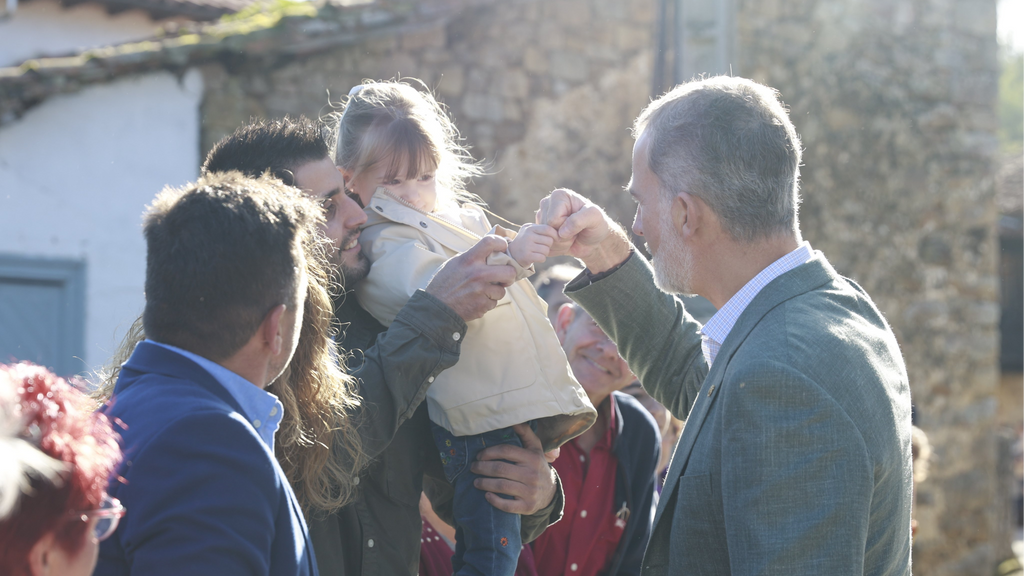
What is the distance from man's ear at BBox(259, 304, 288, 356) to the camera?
142 centimetres

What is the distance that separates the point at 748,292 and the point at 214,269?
46.8 inches

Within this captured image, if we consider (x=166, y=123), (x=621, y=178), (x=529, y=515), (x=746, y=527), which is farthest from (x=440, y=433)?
(x=621, y=178)

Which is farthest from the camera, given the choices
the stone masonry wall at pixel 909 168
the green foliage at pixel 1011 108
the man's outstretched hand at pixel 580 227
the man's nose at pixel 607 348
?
the green foliage at pixel 1011 108

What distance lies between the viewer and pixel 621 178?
7.40 m

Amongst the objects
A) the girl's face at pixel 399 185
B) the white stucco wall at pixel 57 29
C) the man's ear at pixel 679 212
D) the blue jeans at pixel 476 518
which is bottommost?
the blue jeans at pixel 476 518

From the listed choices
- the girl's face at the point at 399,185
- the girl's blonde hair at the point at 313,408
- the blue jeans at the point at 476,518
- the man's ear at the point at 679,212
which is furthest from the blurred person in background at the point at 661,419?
the girl's blonde hair at the point at 313,408

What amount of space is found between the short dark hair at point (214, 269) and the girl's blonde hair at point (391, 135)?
40.4 inches

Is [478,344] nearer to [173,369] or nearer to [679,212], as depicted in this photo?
[679,212]

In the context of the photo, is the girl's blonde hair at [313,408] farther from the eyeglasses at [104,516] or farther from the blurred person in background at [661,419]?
the blurred person in background at [661,419]

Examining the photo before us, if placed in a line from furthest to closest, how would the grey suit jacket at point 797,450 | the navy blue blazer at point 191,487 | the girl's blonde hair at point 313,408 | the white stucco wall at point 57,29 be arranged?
the white stucco wall at point 57,29 < the girl's blonde hair at point 313,408 < the grey suit jacket at point 797,450 < the navy blue blazer at point 191,487

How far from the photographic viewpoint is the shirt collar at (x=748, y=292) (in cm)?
191

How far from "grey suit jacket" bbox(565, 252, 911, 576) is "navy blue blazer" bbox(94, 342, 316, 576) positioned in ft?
2.73

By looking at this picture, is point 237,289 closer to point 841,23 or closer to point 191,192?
point 191,192

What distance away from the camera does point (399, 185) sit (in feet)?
7.96
